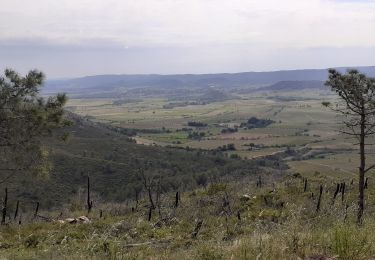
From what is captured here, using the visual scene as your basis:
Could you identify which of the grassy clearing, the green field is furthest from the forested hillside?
the grassy clearing

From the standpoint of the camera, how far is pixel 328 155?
94.4 meters

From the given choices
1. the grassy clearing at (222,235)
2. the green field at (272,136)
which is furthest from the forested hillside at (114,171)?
the grassy clearing at (222,235)

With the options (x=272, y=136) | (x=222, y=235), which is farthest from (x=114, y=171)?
(x=272, y=136)

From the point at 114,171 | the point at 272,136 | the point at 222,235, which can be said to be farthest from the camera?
the point at 272,136

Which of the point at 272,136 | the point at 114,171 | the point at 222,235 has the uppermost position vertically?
the point at 222,235

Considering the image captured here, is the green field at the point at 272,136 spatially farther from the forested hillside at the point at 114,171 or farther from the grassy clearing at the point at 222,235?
the grassy clearing at the point at 222,235

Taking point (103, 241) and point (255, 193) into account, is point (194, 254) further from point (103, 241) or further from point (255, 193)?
point (255, 193)

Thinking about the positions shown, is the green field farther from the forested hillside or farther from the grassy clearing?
the grassy clearing

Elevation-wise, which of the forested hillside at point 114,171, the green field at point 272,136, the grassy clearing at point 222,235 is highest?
the grassy clearing at point 222,235

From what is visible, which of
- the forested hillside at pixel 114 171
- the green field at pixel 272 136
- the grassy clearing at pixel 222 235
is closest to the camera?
the grassy clearing at pixel 222 235

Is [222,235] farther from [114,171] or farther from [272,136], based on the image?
[272,136]

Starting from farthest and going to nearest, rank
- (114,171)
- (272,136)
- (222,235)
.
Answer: (272,136)
(114,171)
(222,235)

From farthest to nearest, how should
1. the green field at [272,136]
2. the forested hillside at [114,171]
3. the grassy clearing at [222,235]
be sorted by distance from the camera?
the green field at [272,136] < the forested hillside at [114,171] < the grassy clearing at [222,235]

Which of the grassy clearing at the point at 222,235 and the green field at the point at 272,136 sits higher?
the grassy clearing at the point at 222,235
